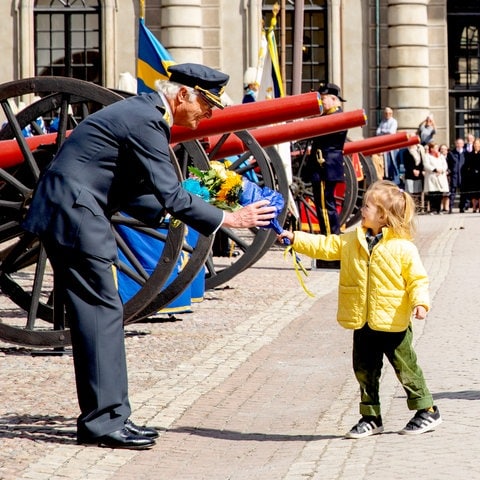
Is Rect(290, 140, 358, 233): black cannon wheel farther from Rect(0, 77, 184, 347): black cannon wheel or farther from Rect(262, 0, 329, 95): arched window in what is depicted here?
Rect(262, 0, 329, 95): arched window

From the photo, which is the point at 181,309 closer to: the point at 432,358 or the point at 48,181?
the point at 432,358

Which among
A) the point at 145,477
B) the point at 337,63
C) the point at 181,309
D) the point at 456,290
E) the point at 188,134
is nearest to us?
the point at 145,477

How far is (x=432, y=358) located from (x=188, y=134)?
73.5 inches

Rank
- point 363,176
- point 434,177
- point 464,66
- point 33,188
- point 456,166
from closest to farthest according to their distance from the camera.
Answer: point 33,188, point 363,176, point 434,177, point 456,166, point 464,66

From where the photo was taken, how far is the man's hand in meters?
6.59

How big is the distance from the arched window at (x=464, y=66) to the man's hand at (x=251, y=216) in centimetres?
2528

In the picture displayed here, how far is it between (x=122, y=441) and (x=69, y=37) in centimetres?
2454

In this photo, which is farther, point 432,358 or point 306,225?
point 306,225

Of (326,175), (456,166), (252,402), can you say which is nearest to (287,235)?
(252,402)

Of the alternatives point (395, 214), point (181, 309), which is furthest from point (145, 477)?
point (181, 309)

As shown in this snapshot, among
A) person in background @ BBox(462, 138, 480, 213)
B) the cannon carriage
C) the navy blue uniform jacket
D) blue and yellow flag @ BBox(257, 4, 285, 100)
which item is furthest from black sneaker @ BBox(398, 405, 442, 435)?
person in background @ BBox(462, 138, 480, 213)

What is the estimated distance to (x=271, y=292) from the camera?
13133 mm

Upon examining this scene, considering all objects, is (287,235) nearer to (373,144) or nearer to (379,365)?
(379,365)

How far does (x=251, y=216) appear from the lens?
21.7 feet
